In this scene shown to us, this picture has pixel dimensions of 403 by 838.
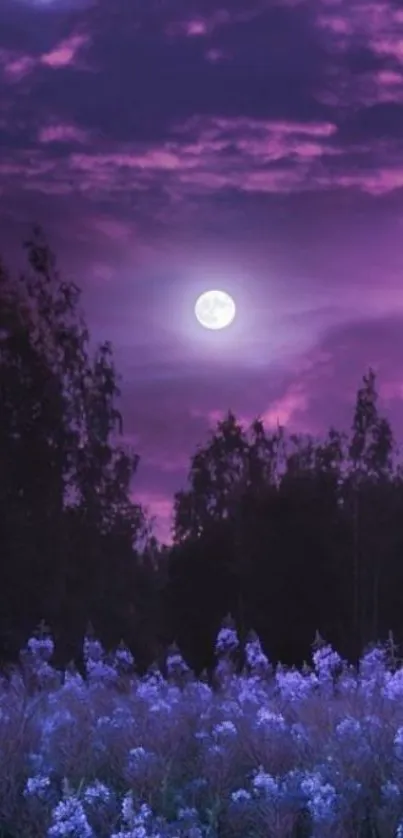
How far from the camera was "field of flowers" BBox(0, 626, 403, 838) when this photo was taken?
23.2 ft

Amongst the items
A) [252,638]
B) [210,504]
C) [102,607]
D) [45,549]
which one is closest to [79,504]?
[102,607]

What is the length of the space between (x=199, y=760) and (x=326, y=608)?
29.8m

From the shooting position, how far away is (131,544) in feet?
121

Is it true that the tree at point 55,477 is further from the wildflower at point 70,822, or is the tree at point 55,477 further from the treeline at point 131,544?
the wildflower at point 70,822

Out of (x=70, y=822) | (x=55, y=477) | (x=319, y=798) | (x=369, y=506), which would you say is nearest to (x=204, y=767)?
(x=319, y=798)

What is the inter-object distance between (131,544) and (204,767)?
96.2ft

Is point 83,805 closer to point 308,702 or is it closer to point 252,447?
point 308,702

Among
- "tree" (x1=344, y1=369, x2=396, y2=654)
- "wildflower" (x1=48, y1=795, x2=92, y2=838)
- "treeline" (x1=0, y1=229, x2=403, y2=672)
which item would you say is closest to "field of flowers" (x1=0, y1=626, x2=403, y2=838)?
"wildflower" (x1=48, y1=795, x2=92, y2=838)

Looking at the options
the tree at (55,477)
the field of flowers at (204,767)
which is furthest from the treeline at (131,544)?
the field of flowers at (204,767)

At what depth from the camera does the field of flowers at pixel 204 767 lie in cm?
706

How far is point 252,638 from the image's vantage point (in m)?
12.1

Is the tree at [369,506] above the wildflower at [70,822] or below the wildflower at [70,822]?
above

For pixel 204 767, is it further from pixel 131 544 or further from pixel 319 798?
pixel 131 544

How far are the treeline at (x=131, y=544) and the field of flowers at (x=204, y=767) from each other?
2036cm
